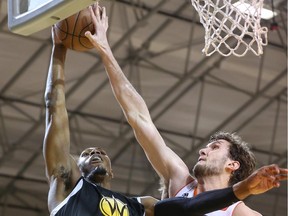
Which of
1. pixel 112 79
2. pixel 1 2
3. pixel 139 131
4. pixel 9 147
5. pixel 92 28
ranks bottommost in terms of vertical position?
pixel 9 147

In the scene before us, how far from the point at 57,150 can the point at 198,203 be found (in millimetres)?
793

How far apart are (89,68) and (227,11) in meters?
6.40

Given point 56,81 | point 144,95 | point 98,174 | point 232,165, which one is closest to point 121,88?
point 56,81

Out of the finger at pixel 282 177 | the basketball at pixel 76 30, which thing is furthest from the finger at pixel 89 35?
the finger at pixel 282 177

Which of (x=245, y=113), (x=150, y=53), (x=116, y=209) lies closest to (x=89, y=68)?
(x=150, y=53)

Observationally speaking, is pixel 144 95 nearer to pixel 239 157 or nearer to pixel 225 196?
pixel 239 157

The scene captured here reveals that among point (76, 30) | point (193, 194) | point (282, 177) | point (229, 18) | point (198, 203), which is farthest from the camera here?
point (229, 18)

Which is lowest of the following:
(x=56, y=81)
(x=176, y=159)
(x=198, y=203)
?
(x=198, y=203)

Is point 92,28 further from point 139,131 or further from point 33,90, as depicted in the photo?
point 33,90

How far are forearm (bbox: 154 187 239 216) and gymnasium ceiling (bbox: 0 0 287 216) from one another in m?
6.34

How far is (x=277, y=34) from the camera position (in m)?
10.9

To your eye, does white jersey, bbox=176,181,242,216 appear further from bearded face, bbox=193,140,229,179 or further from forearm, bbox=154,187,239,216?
forearm, bbox=154,187,239,216

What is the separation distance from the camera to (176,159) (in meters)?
4.10

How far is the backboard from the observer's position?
3188 millimetres
